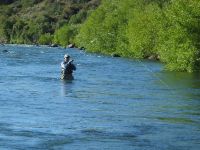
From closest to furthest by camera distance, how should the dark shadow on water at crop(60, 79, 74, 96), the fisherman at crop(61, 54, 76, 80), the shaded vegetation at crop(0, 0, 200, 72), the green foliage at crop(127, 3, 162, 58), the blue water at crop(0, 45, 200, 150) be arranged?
the blue water at crop(0, 45, 200, 150)
the dark shadow on water at crop(60, 79, 74, 96)
the fisherman at crop(61, 54, 76, 80)
the shaded vegetation at crop(0, 0, 200, 72)
the green foliage at crop(127, 3, 162, 58)

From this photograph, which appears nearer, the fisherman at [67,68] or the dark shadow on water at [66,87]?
the dark shadow on water at [66,87]

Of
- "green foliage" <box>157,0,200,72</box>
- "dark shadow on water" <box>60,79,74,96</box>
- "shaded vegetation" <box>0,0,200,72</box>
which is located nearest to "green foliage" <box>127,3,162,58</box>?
"shaded vegetation" <box>0,0,200,72</box>

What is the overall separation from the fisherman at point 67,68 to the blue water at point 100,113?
807 mm

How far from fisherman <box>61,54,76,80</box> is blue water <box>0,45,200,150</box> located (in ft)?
2.65

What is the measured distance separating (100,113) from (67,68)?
59.2 ft

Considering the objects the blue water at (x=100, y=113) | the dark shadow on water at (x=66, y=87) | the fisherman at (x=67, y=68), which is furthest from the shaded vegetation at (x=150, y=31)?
the dark shadow on water at (x=66, y=87)

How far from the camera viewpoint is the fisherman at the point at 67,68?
5071 centimetres

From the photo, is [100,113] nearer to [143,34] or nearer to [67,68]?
[67,68]

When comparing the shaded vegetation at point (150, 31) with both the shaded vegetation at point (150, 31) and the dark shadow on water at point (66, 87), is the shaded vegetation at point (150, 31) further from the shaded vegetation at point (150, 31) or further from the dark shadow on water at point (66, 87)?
the dark shadow on water at point (66, 87)

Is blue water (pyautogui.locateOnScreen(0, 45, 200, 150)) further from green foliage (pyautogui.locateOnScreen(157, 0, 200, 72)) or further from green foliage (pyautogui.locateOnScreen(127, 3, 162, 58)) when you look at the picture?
green foliage (pyautogui.locateOnScreen(127, 3, 162, 58))

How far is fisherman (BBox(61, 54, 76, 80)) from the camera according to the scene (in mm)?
50709

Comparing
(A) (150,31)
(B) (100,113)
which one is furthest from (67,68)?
(A) (150,31)

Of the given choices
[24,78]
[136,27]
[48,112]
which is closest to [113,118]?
[48,112]

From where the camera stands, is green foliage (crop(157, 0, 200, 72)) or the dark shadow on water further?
green foliage (crop(157, 0, 200, 72))
